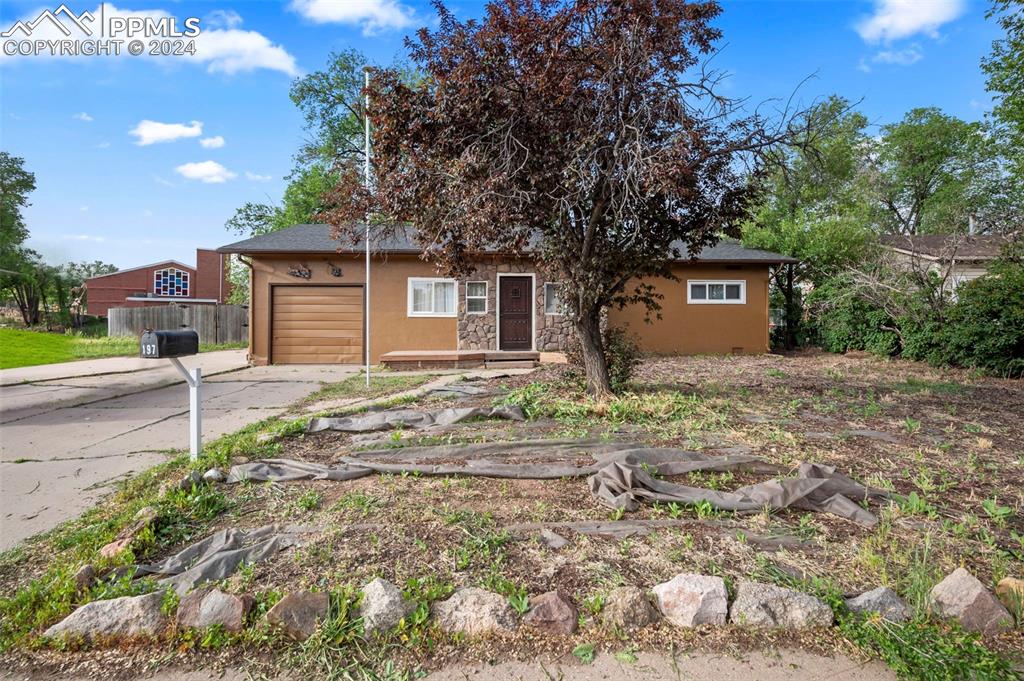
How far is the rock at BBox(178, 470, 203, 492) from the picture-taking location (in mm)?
3113

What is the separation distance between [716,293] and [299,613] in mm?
12822

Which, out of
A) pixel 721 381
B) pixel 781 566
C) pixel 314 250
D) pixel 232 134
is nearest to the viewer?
pixel 781 566

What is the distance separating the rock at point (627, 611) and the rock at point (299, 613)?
3.55ft

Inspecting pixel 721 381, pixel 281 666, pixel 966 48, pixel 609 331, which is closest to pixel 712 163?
pixel 609 331

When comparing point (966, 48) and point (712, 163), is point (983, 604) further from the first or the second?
point (966, 48)

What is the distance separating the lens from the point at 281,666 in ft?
5.73

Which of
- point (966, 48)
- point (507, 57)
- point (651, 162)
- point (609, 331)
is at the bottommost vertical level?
point (609, 331)

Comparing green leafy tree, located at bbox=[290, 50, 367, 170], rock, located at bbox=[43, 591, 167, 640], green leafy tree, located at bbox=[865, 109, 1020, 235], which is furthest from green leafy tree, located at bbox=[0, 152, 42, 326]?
green leafy tree, located at bbox=[865, 109, 1020, 235]

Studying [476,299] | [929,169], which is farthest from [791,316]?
[929,169]

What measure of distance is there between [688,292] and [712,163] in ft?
27.0

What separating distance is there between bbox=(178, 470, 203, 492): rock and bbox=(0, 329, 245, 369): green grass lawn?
32.2 ft

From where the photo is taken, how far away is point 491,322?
12047 mm

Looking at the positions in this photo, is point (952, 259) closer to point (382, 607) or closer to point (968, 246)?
point (968, 246)

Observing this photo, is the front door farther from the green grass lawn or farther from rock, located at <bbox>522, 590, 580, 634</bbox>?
rock, located at <bbox>522, 590, 580, 634</bbox>
